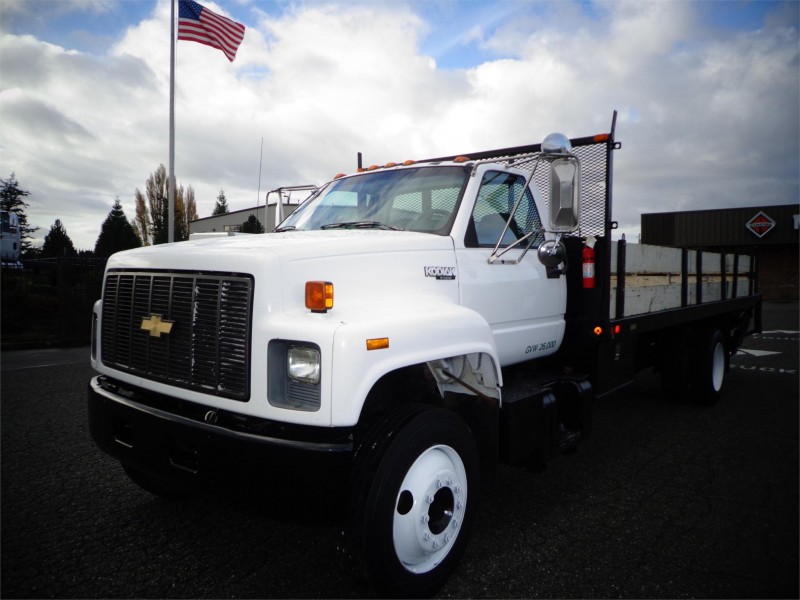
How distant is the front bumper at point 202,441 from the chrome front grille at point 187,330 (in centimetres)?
15

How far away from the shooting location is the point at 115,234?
45.2 m

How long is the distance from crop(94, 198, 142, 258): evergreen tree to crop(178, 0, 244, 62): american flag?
3063 cm

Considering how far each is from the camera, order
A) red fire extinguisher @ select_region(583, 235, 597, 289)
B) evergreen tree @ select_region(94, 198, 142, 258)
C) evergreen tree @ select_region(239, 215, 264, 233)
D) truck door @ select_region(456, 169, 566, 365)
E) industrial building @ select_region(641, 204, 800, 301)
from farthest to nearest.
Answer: evergreen tree @ select_region(94, 198, 142, 258), industrial building @ select_region(641, 204, 800, 301), evergreen tree @ select_region(239, 215, 264, 233), red fire extinguisher @ select_region(583, 235, 597, 289), truck door @ select_region(456, 169, 566, 365)

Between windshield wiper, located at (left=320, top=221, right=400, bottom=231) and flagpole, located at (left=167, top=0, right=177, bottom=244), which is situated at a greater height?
flagpole, located at (left=167, top=0, right=177, bottom=244)

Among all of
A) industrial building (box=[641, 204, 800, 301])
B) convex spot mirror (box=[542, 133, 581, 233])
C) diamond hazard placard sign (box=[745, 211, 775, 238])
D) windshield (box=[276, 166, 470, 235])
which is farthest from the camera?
diamond hazard placard sign (box=[745, 211, 775, 238])

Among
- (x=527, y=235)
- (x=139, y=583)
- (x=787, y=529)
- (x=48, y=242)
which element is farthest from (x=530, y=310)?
(x=48, y=242)

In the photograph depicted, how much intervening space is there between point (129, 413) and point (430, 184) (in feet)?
7.34

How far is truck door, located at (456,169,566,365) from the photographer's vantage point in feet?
11.2

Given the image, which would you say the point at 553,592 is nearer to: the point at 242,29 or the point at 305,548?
the point at 305,548

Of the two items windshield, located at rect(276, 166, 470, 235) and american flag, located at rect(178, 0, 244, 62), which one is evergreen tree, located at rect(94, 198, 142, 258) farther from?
windshield, located at rect(276, 166, 470, 235)

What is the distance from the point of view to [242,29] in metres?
14.0

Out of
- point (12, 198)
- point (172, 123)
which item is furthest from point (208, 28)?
point (12, 198)

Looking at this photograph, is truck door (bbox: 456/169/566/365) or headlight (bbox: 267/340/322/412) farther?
truck door (bbox: 456/169/566/365)

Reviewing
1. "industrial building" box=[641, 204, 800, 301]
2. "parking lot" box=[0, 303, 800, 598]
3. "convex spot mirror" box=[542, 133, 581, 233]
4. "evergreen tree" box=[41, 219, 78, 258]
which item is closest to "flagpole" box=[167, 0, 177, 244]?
"parking lot" box=[0, 303, 800, 598]
